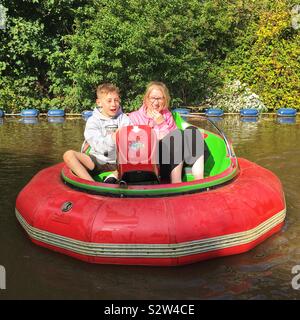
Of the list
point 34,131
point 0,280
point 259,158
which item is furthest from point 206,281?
point 34,131

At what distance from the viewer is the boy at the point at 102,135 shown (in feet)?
15.4

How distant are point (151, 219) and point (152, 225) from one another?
0.05 metres

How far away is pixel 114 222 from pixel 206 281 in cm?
88

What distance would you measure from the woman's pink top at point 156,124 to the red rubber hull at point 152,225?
87 cm

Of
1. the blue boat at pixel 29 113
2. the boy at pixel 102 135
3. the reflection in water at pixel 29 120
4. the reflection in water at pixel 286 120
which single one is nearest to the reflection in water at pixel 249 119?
the reflection in water at pixel 286 120

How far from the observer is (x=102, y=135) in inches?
192

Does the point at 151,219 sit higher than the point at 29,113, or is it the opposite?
the point at 151,219

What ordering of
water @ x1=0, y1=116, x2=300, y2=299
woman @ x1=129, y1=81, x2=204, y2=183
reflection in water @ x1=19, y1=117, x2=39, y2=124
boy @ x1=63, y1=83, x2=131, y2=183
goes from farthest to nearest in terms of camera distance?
reflection in water @ x1=19, y1=117, x2=39, y2=124 → boy @ x1=63, y1=83, x2=131, y2=183 → woman @ x1=129, y1=81, x2=204, y2=183 → water @ x1=0, y1=116, x2=300, y2=299

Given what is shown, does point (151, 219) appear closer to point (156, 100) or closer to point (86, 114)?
point (156, 100)

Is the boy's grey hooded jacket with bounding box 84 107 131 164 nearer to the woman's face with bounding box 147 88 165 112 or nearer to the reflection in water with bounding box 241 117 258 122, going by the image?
the woman's face with bounding box 147 88 165 112

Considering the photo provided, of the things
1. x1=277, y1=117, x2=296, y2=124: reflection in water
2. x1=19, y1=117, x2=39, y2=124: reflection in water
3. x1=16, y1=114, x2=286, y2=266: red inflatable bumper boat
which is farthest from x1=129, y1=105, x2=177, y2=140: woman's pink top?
x1=19, y1=117, x2=39, y2=124: reflection in water

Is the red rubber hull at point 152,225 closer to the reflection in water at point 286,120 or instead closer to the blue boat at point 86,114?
the reflection in water at point 286,120

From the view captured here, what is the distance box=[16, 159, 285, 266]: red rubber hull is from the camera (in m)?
3.79

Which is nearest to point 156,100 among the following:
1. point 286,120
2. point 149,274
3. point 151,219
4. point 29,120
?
point 151,219
